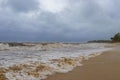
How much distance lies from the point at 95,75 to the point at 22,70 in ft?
10.2

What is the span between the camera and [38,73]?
1241 cm

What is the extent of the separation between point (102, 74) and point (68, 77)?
1540 mm

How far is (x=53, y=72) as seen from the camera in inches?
523

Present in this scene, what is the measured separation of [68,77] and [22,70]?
2162 millimetres

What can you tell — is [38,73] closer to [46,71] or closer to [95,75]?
[46,71]

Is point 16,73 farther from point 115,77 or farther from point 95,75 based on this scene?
point 115,77

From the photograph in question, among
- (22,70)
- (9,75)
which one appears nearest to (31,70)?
(22,70)

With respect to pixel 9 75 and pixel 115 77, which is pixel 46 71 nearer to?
pixel 9 75

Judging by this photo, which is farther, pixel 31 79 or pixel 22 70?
pixel 22 70

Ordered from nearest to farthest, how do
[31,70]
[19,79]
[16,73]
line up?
[19,79], [16,73], [31,70]

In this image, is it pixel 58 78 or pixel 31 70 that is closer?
pixel 58 78

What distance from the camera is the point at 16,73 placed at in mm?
11953

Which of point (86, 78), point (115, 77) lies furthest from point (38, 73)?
point (115, 77)

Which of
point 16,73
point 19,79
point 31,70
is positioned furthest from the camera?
point 31,70
